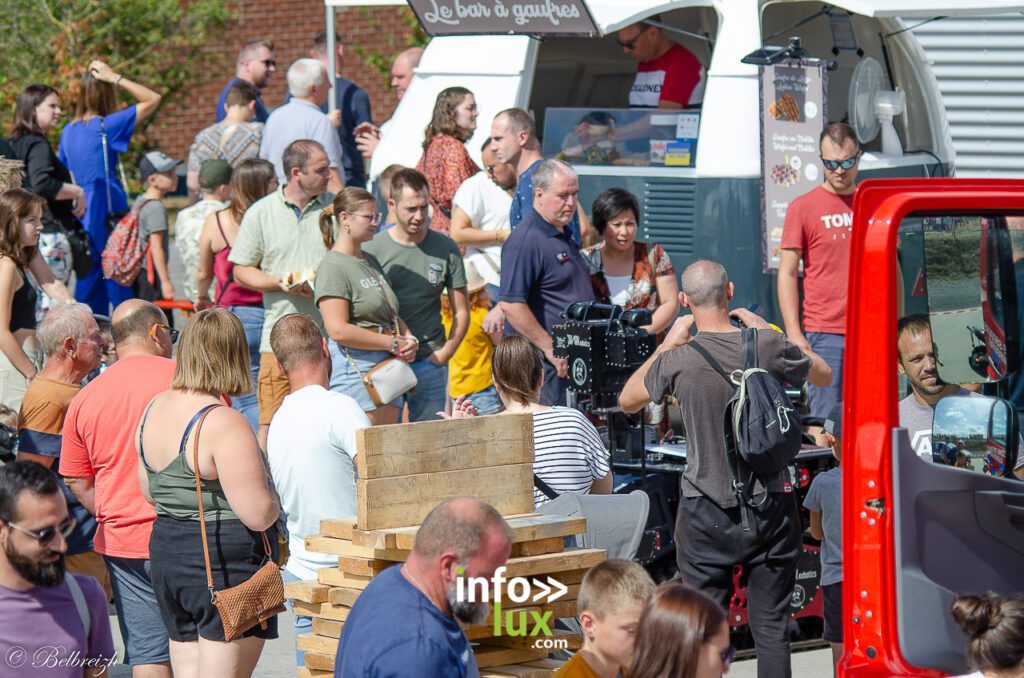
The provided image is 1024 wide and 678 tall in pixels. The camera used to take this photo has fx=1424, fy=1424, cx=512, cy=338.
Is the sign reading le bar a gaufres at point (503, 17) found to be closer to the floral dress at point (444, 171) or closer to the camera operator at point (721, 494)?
the floral dress at point (444, 171)

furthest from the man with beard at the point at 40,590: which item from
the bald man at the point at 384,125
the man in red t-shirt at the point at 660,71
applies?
the man in red t-shirt at the point at 660,71

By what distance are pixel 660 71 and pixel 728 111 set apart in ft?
5.04

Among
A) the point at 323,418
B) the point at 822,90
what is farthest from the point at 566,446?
the point at 822,90

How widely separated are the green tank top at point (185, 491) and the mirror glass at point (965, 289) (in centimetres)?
225

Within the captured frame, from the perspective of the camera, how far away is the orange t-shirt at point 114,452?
5.11 metres

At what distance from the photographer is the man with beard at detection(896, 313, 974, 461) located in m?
3.90

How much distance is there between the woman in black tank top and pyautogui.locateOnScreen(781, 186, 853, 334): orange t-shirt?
12.8 ft

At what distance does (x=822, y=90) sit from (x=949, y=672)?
4.93m

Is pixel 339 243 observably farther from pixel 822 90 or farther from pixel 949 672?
pixel 949 672

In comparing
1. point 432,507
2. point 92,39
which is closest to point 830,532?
point 432,507

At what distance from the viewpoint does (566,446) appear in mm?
5172

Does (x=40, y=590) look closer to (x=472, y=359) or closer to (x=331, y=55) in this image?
(x=472, y=359)

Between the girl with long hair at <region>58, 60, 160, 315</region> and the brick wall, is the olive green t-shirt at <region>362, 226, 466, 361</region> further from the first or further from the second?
the brick wall

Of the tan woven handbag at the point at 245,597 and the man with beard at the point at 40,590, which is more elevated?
the man with beard at the point at 40,590
